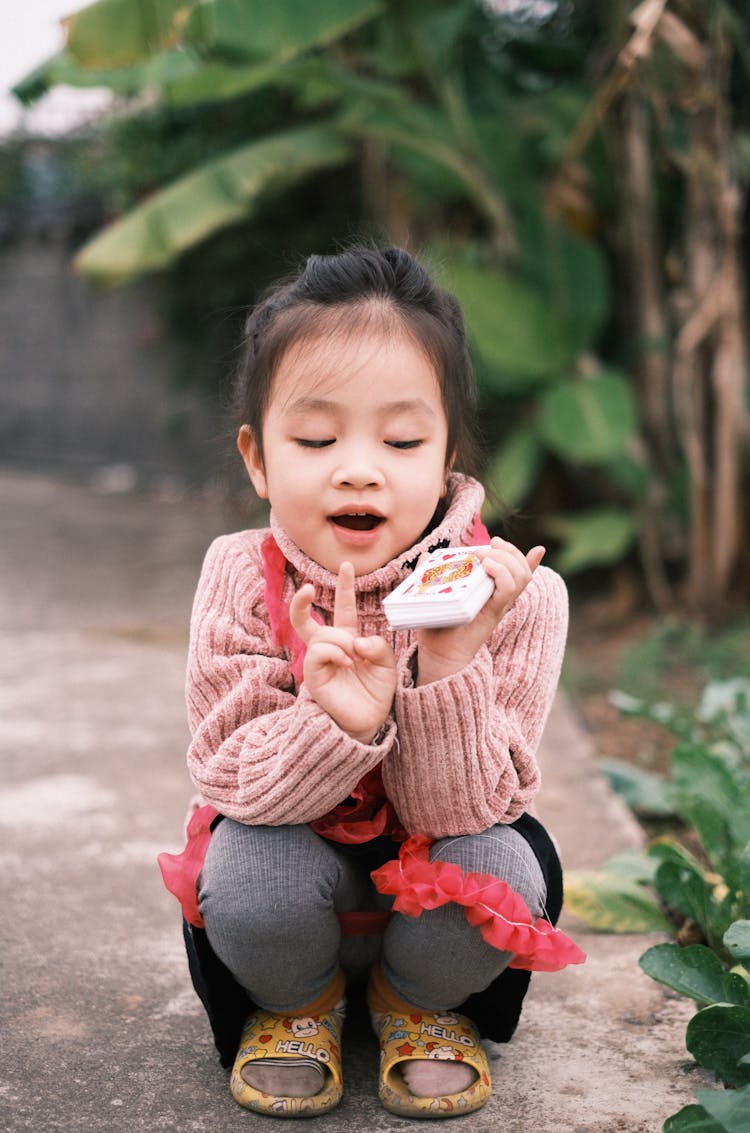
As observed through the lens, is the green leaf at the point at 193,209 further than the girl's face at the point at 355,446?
Yes

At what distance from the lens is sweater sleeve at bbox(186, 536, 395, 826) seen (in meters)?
1.47

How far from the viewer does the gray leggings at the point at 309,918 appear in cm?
153

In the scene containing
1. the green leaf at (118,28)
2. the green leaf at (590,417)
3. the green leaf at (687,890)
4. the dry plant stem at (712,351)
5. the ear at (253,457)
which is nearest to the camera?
the ear at (253,457)

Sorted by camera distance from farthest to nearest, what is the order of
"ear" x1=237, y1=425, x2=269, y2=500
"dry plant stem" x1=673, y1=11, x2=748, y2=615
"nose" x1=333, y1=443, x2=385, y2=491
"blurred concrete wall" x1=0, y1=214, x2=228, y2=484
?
"blurred concrete wall" x1=0, y1=214, x2=228, y2=484
"dry plant stem" x1=673, y1=11, x2=748, y2=615
"ear" x1=237, y1=425, x2=269, y2=500
"nose" x1=333, y1=443, x2=385, y2=491

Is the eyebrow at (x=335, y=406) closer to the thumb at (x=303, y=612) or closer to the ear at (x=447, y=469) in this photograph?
the ear at (x=447, y=469)

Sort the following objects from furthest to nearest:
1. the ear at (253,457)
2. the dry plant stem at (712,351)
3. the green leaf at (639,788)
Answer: the dry plant stem at (712,351) → the green leaf at (639,788) → the ear at (253,457)

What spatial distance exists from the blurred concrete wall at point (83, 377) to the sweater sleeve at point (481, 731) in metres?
7.04

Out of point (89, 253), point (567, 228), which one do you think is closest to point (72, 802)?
point (89, 253)

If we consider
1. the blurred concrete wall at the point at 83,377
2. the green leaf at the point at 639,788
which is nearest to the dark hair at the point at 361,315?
the green leaf at the point at 639,788

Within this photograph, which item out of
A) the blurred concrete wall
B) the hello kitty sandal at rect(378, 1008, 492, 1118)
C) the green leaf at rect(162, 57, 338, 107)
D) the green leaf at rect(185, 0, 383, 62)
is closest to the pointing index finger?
the hello kitty sandal at rect(378, 1008, 492, 1118)

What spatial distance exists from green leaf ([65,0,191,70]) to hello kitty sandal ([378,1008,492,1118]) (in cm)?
253

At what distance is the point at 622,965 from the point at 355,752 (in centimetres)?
77

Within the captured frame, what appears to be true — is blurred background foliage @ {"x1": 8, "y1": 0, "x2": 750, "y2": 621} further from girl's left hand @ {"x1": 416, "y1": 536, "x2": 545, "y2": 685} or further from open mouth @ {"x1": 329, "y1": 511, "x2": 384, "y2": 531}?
girl's left hand @ {"x1": 416, "y1": 536, "x2": 545, "y2": 685}

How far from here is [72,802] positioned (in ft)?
8.67
